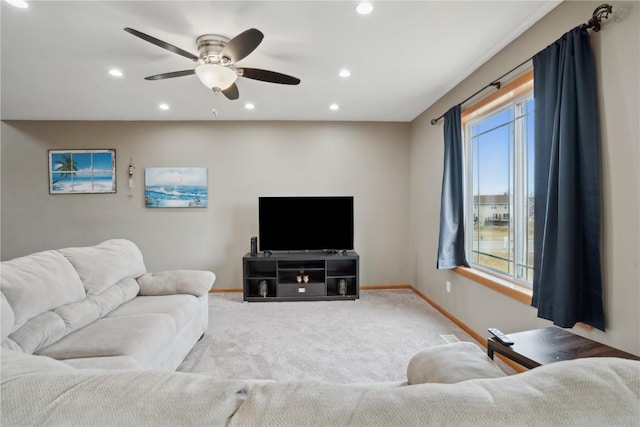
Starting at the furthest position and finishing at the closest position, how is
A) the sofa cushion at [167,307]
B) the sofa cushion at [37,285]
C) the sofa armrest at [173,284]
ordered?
1. the sofa armrest at [173,284]
2. the sofa cushion at [167,307]
3. the sofa cushion at [37,285]

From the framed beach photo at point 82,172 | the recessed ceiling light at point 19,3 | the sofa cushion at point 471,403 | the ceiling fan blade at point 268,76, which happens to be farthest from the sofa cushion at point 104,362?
the framed beach photo at point 82,172

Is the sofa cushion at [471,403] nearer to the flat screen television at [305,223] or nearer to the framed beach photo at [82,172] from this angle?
the flat screen television at [305,223]

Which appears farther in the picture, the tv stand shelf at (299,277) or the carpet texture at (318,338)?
the tv stand shelf at (299,277)

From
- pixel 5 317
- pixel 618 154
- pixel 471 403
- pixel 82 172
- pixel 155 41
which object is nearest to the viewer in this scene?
pixel 471 403

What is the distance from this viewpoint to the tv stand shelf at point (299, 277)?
3834 mm

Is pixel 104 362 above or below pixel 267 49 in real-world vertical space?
below

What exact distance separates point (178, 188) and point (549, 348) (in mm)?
4516

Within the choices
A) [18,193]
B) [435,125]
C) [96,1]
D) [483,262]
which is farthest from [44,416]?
[18,193]

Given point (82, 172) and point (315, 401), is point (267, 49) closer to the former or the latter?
point (315, 401)

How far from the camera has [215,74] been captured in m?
2.13

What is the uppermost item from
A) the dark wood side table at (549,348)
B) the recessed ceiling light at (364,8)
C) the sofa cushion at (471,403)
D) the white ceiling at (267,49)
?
the white ceiling at (267,49)

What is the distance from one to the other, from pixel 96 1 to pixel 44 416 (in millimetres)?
2406

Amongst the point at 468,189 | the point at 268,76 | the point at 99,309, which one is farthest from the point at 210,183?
the point at 468,189

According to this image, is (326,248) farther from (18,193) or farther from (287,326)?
(18,193)
